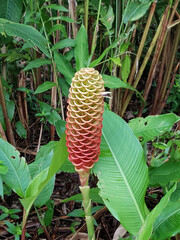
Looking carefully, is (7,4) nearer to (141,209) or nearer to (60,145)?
(60,145)

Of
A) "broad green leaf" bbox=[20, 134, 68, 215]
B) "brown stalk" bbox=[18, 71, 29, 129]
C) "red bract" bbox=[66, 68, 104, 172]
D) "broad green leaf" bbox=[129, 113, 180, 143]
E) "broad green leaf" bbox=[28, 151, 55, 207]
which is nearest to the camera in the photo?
"red bract" bbox=[66, 68, 104, 172]

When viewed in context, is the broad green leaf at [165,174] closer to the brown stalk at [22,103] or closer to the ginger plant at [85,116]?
the ginger plant at [85,116]

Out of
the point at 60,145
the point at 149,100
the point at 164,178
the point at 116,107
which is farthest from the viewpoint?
the point at 149,100

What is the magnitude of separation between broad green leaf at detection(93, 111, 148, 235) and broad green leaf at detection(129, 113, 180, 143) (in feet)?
0.76

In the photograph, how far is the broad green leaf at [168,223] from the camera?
0.99 metres

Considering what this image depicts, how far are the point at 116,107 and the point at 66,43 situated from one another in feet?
2.15

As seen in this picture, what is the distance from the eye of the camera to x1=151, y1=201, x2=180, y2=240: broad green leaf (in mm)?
987

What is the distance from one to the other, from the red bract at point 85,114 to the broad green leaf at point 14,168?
362mm

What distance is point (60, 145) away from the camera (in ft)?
2.98

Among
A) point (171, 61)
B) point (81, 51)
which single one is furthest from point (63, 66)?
point (171, 61)

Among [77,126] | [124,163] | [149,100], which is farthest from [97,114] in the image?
[149,100]

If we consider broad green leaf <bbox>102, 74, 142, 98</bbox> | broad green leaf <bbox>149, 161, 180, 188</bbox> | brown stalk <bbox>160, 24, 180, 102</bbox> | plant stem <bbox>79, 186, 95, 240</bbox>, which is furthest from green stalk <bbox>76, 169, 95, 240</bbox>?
brown stalk <bbox>160, 24, 180, 102</bbox>

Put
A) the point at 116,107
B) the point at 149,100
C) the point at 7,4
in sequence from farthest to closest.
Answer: the point at 149,100
the point at 116,107
the point at 7,4

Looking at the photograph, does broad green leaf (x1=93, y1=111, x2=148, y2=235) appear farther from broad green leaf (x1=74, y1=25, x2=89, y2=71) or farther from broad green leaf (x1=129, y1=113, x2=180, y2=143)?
broad green leaf (x1=74, y1=25, x2=89, y2=71)
